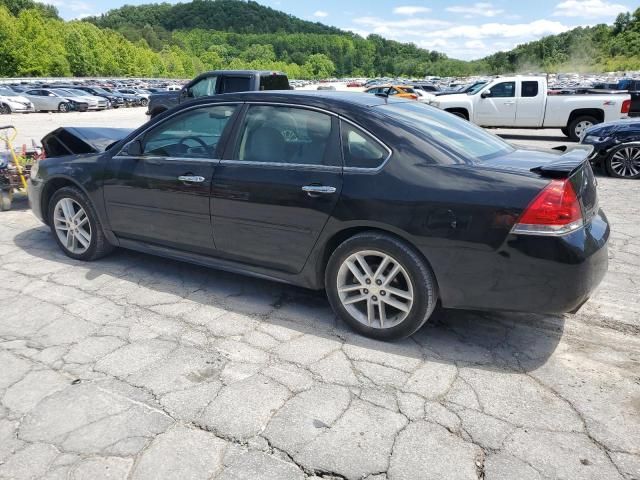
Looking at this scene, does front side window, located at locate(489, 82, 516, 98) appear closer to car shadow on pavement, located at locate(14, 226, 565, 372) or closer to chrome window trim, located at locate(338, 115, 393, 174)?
car shadow on pavement, located at locate(14, 226, 565, 372)

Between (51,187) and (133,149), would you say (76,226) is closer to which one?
(51,187)

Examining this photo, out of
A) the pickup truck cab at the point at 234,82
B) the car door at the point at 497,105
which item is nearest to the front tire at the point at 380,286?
the pickup truck cab at the point at 234,82

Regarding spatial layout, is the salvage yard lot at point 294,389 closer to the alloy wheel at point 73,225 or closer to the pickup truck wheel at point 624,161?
the alloy wheel at point 73,225

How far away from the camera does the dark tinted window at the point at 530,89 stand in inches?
564

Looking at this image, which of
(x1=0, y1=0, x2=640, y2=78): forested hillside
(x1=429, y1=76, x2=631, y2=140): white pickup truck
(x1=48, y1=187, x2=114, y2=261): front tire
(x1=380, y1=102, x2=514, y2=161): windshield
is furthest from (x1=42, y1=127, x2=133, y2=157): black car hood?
(x1=0, y1=0, x2=640, y2=78): forested hillside

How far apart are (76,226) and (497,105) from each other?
13103 millimetres

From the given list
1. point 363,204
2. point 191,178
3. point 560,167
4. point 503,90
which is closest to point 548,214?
point 560,167

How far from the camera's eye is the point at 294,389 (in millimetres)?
2752

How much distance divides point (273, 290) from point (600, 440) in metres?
2.47

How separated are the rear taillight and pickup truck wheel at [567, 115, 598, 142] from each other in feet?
41.7

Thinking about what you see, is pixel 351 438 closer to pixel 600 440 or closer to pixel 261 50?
pixel 600 440

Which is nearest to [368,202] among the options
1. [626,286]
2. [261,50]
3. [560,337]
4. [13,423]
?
[560,337]

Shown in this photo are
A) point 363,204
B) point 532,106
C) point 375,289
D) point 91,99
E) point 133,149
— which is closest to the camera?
point 363,204

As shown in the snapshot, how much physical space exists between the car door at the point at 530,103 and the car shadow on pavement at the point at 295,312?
12.3 meters
